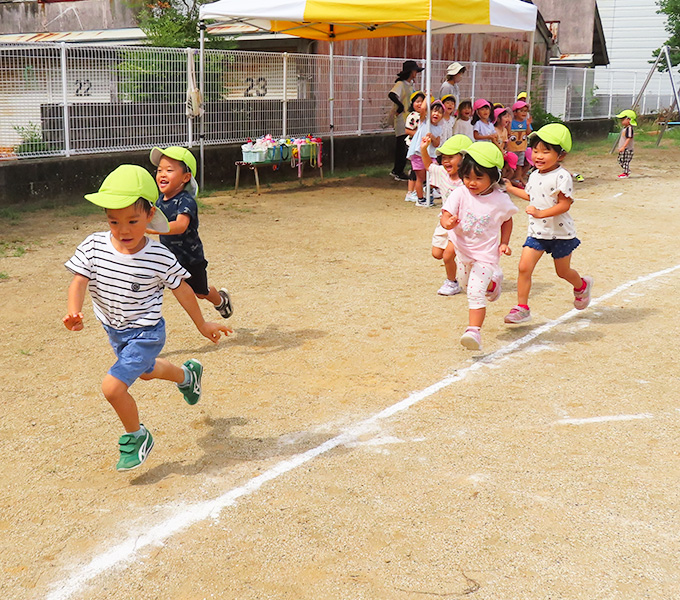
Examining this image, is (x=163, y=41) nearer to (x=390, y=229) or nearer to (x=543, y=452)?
(x=390, y=229)

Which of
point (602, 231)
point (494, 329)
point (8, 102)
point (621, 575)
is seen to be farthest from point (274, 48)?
point (621, 575)

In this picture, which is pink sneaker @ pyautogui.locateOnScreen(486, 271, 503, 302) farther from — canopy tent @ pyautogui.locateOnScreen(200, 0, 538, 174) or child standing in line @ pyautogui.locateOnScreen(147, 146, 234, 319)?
canopy tent @ pyautogui.locateOnScreen(200, 0, 538, 174)

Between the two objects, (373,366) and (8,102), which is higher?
(8,102)

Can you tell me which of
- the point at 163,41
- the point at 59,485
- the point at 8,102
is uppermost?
the point at 163,41

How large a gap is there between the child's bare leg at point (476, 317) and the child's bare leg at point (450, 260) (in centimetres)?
103

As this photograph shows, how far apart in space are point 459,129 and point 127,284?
31.2 feet

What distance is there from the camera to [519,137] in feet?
47.2

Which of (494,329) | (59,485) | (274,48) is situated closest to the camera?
(59,485)

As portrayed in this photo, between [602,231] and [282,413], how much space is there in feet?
22.4

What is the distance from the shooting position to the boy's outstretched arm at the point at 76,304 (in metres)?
3.57

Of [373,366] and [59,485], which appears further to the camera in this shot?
[373,366]

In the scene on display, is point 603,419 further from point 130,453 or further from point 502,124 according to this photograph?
point 502,124

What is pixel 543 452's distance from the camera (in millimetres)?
4074

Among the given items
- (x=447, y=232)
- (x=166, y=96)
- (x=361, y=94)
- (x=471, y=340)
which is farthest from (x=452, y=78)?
(x=471, y=340)
